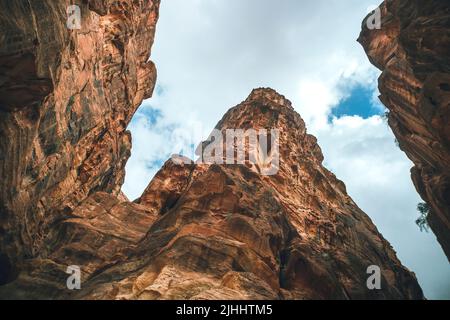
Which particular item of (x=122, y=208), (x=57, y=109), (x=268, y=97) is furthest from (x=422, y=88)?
(x=57, y=109)

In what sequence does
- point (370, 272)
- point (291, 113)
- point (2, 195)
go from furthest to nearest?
point (291, 113), point (370, 272), point (2, 195)

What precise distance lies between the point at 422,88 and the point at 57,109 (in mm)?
31421

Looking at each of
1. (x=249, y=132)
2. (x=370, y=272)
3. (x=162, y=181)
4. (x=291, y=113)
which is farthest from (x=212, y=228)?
(x=291, y=113)

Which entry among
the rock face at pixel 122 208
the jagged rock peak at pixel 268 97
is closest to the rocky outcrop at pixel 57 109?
the rock face at pixel 122 208

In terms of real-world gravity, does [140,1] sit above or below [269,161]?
above

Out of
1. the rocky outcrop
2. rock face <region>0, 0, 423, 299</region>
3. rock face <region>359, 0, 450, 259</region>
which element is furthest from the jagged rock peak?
the rocky outcrop

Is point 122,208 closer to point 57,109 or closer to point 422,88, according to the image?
point 57,109

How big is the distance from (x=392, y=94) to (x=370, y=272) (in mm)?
20654

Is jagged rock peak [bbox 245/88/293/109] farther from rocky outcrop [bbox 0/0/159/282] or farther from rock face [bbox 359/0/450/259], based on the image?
rocky outcrop [bbox 0/0/159/282]

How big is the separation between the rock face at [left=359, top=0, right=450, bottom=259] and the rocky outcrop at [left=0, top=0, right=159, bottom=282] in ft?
98.5

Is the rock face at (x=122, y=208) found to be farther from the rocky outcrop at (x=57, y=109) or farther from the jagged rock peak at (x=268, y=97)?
the jagged rock peak at (x=268, y=97)

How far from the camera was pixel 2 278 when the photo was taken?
31594 millimetres
